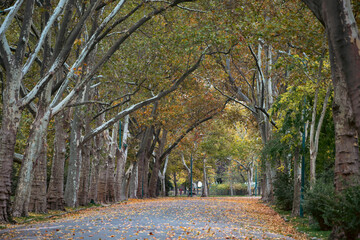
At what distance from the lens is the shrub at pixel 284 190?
20.2 metres

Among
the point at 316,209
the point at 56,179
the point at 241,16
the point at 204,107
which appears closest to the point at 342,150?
the point at 316,209

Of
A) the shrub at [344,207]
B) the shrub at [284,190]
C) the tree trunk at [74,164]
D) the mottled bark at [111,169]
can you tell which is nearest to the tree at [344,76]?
the shrub at [344,207]

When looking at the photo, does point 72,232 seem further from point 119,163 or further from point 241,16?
point 119,163

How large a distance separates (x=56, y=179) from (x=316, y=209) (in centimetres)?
1141

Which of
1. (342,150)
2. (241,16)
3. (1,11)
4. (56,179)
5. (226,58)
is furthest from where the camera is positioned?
(226,58)

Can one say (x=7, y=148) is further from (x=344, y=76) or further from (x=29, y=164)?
(x=344, y=76)

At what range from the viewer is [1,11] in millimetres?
12242

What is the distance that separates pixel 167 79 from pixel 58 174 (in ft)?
24.3

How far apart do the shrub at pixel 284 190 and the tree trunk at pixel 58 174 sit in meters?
9.88

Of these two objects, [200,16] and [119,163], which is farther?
[119,163]

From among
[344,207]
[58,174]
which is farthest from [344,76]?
[58,174]

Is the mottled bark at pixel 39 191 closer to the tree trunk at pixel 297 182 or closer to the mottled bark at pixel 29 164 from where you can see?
the mottled bark at pixel 29 164

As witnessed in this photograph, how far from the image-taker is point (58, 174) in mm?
18531

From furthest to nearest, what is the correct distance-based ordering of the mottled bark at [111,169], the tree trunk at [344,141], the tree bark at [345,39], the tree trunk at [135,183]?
the tree trunk at [135,183], the mottled bark at [111,169], the tree trunk at [344,141], the tree bark at [345,39]
